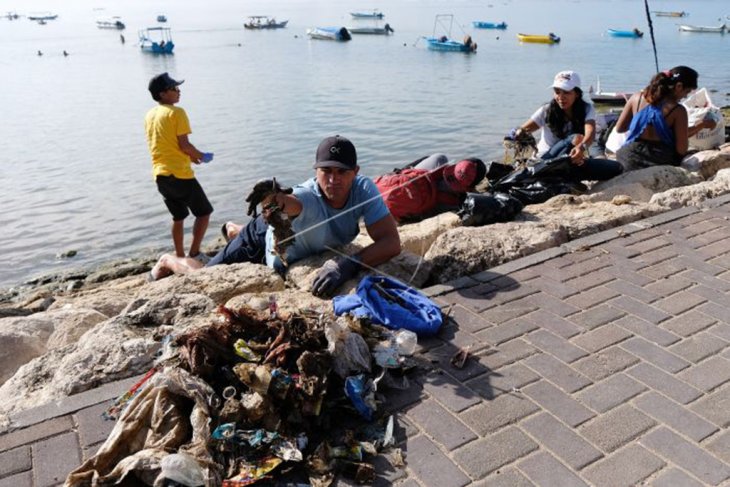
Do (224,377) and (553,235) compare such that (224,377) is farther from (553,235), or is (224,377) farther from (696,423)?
(553,235)

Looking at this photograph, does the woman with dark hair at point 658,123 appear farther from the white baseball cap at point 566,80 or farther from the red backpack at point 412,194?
the red backpack at point 412,194

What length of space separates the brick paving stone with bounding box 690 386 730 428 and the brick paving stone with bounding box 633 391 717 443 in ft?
0.15

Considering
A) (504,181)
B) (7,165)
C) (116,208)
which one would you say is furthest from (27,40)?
(504,181)

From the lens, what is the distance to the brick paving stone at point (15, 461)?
264cm

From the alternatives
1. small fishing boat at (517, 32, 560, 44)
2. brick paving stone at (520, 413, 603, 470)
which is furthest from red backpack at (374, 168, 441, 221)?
small fishing boat at (517, 32, 560, 44)

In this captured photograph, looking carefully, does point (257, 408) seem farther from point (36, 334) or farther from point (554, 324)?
point (36, 334)

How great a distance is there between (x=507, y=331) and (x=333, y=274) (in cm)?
122

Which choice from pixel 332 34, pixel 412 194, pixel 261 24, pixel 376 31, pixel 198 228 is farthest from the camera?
pixel 261 24

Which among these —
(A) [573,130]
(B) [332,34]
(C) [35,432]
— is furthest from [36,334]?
(B) [332,34]

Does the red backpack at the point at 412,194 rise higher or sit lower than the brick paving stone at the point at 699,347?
higher

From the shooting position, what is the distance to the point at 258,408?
2785 millimetres

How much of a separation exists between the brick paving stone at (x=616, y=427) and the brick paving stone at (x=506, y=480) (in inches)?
17.1

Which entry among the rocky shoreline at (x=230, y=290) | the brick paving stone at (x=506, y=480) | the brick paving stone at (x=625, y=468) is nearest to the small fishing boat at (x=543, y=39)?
the rocky shoreline at (x=230, y=290)

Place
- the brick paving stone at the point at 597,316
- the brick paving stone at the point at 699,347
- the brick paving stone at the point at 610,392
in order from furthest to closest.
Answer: the brick paving stone at the point at 597,316 → the brick paving stone at the point at 699,347 → the brick paving stone at the point at 610,392
